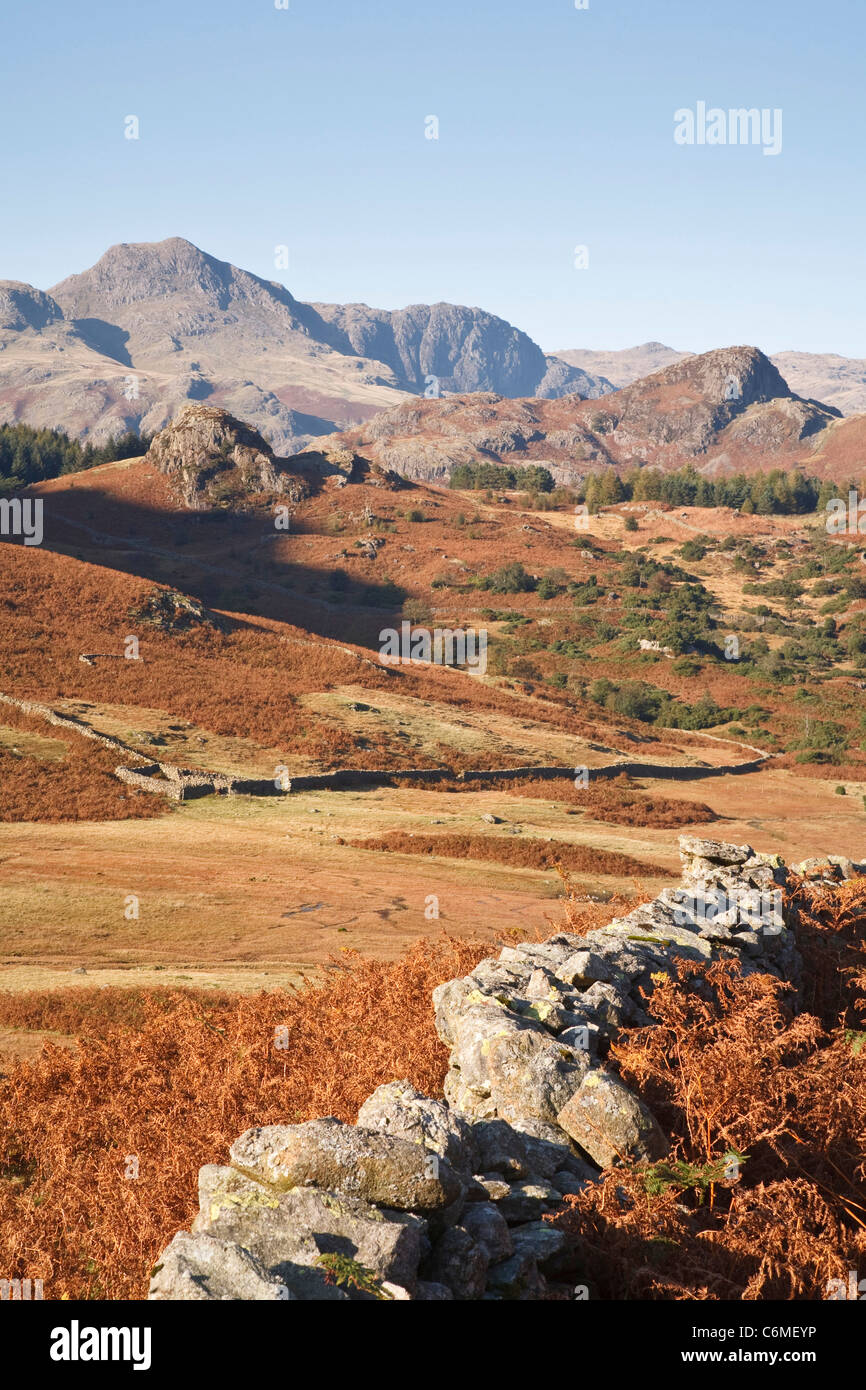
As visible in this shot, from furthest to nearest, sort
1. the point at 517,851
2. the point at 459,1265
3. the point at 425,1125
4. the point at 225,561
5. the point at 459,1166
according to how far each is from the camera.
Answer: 1. the point at 225,561
2. the point at 517,851
3. the point at 425,1125
4. the point at 459,1166
5. the point at 459,1265

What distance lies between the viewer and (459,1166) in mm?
6113

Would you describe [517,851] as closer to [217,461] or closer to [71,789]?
[71,789]

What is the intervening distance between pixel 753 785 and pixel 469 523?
57.1 m

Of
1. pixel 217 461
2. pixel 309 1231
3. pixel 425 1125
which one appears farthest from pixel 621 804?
pixel 217 461

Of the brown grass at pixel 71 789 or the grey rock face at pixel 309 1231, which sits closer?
the grey rock face at pixel 309 1231

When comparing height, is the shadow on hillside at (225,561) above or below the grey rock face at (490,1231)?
above

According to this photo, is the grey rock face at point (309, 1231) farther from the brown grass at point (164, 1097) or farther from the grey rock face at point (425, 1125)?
the brown grass at point (164, 1097)

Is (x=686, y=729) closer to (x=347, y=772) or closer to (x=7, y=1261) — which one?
(x=347, y=772)

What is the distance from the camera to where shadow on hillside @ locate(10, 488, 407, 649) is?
67.2 metres

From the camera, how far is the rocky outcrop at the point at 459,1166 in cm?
491

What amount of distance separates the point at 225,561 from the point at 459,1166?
2992 inches

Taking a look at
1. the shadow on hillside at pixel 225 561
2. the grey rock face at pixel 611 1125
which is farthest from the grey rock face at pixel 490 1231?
the shadow on hillside at pixel 225 561

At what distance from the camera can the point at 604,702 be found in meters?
57.2

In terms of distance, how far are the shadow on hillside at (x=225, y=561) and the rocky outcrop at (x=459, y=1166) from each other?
54182mm
